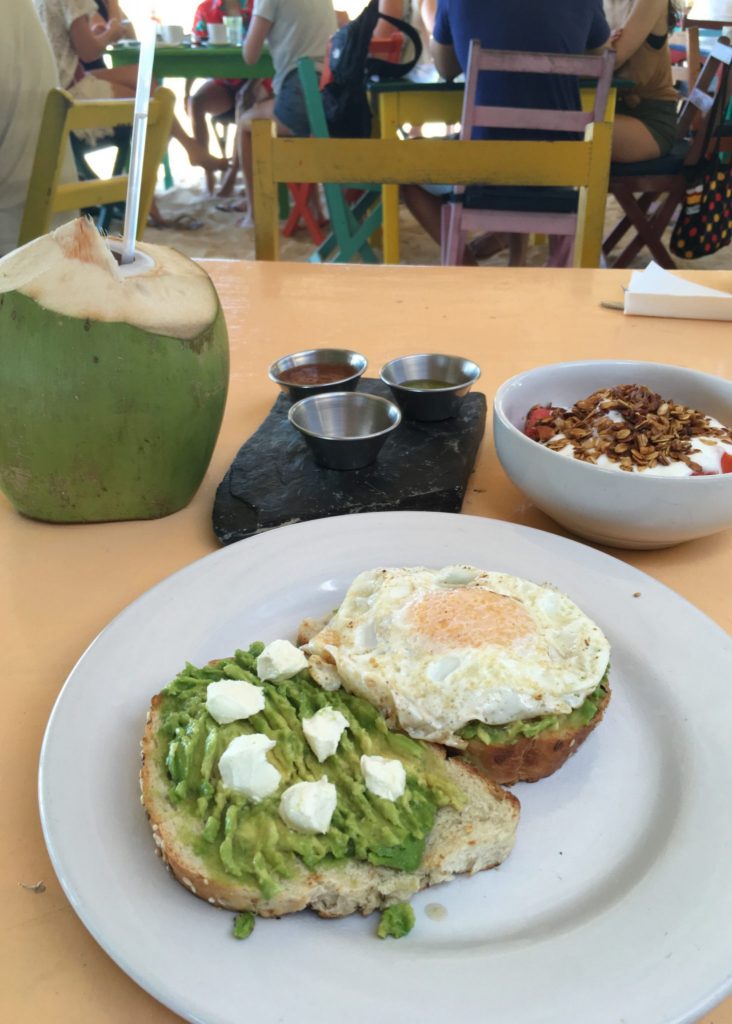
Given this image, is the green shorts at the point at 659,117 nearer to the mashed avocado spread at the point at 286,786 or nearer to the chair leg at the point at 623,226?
the chair leg at the point at 623,226

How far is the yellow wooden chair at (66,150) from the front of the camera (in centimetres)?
228

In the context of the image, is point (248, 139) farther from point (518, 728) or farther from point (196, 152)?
point (518, 728)

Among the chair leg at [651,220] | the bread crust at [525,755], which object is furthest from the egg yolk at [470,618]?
the chair leg at [651,220]

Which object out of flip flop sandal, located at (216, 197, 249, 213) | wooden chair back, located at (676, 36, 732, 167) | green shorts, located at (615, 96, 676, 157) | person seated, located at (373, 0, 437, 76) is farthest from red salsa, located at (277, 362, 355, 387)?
flip flop sandal, located at (216, 197, 249, 213)

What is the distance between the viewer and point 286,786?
2.37 ft

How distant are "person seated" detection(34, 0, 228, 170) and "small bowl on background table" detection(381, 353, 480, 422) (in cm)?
569

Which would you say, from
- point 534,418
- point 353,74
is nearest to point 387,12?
point 353,74

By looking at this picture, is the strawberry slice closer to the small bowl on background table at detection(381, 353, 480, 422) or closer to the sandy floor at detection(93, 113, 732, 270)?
the small bowl on background table at detection(381, 353, 480, 422)

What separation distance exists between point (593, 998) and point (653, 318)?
1709 mm

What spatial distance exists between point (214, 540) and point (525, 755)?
0.60 metres

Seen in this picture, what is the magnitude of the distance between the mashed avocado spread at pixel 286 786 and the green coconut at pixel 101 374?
16.8 inches

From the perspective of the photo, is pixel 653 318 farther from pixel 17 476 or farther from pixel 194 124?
pixel 194 124

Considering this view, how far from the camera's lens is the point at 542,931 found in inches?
26.2

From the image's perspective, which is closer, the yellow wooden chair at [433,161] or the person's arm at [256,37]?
the yellow wooden chair at [433,161]
